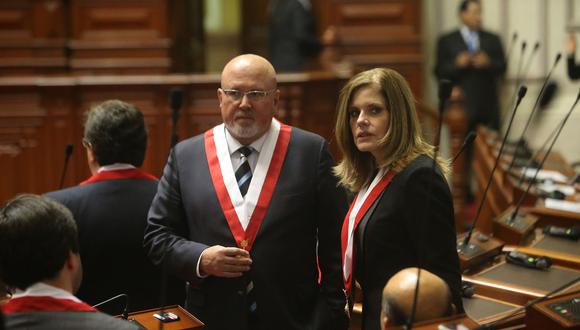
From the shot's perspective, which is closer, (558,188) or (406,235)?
(406,235)

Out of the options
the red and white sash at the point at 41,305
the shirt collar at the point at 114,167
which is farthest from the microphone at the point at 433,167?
the shirt collar at the point at 114,167

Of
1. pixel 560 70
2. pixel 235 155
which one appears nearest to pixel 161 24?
pixel 560 70

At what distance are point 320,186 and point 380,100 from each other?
15.0 inches

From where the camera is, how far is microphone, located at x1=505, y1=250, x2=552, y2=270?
310 cm

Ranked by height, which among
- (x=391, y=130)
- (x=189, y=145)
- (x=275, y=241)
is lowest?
(x=275, y=241)

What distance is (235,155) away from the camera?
9.14 ft

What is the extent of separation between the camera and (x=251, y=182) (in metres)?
2.73

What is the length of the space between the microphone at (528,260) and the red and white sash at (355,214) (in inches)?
34.1

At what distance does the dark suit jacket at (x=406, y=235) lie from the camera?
2332 mm

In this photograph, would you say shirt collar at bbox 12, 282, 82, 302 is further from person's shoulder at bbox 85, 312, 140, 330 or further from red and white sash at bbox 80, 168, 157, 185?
red and white sash at bbox 80, 168, 157, 185

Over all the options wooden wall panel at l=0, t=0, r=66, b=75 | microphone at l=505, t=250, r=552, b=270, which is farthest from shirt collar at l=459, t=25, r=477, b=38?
microphone at l=505, t=250, r=552, b=270

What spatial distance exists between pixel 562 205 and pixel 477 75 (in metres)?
3.64

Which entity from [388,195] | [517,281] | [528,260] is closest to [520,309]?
[517,281]

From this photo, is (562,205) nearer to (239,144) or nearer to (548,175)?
(548,175)
